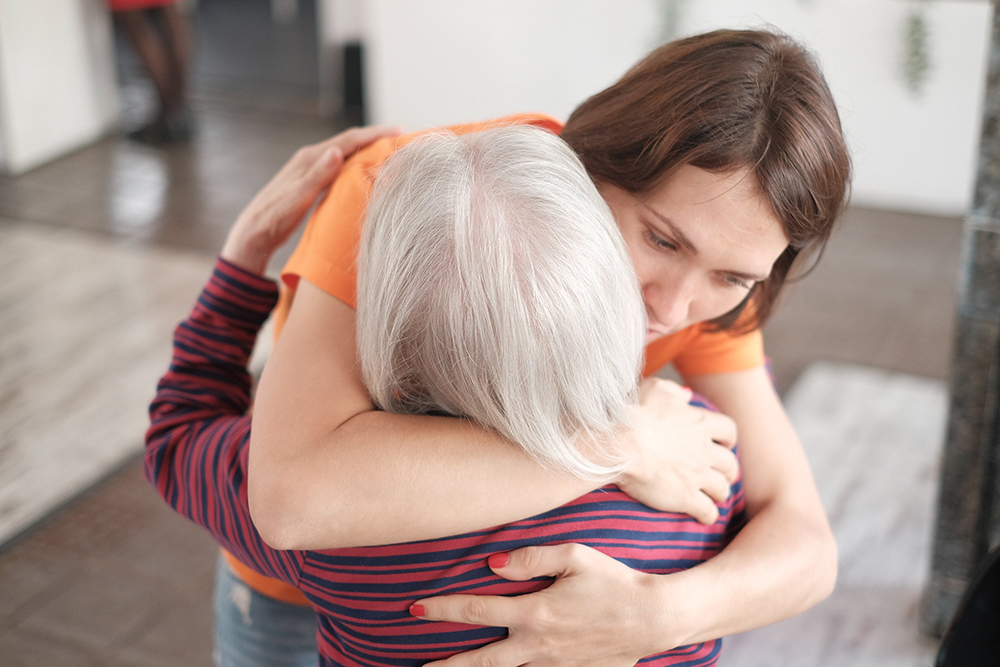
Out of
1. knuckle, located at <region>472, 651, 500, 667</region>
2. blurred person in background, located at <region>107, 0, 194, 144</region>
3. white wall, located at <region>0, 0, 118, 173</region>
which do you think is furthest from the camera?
blurred person in background, located at <region>107, 0, 194, 144</region>

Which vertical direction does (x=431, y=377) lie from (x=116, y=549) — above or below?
above

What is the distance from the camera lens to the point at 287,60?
620 cm

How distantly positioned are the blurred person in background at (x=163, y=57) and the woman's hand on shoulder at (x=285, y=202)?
155 inches

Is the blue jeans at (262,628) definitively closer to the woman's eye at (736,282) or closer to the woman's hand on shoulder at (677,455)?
the woman's hand on shoulder at (677,455)

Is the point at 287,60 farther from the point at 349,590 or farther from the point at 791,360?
the point at 349,590

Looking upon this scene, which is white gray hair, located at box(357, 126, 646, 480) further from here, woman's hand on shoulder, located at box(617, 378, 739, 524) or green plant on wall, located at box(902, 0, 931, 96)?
green plant on wall, located at box(902, 0, 931, 96)

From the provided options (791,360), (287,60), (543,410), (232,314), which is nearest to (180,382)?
(232,314)

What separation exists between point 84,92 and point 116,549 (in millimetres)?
3313

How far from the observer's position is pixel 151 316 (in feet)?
10.6

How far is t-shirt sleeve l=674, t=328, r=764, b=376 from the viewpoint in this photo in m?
1.27

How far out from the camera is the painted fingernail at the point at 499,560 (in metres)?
0.87

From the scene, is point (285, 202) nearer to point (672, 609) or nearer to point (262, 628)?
point (262, 628)

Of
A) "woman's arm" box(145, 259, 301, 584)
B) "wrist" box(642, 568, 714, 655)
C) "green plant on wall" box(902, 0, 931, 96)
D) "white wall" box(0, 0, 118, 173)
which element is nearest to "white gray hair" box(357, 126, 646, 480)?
"wrist" box(642, 568, 714, 655)

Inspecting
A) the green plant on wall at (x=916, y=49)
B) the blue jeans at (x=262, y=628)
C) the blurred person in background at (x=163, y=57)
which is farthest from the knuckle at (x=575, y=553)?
the blurred person in background at (x=163, y=57)
